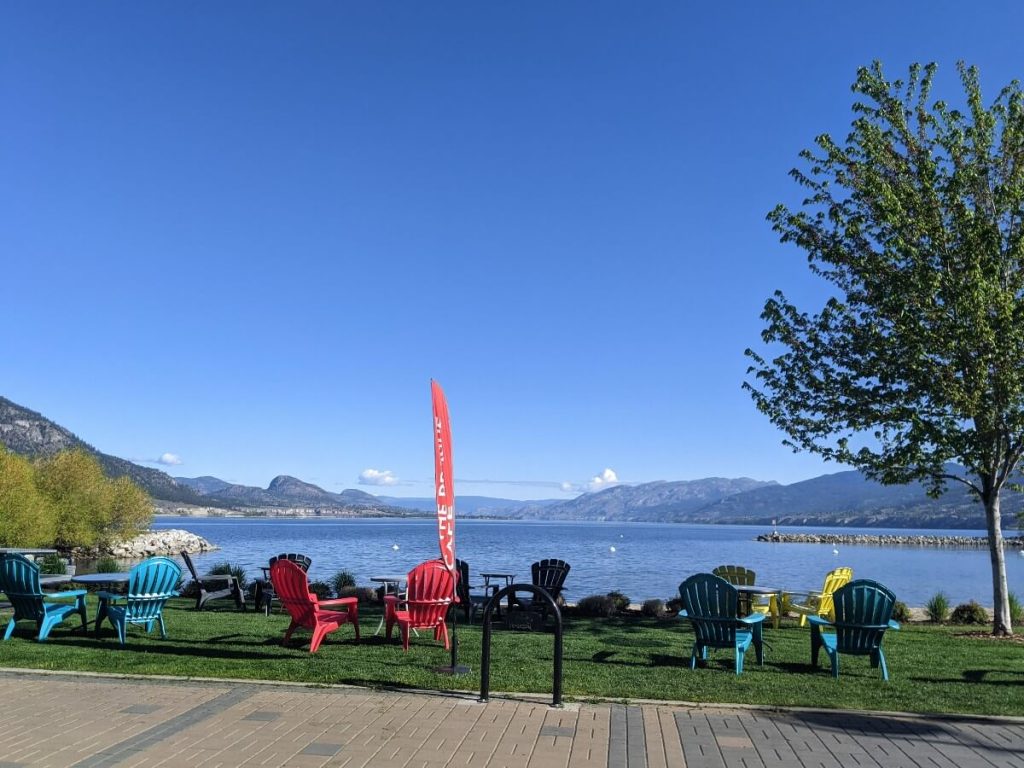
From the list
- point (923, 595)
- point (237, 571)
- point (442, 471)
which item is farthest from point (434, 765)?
point (923, 595)

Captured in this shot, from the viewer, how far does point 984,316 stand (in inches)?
464

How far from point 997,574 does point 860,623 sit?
6.50m

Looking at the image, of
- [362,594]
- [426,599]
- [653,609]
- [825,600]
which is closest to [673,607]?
[653,609]

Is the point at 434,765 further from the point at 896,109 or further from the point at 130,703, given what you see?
the point at 896,109

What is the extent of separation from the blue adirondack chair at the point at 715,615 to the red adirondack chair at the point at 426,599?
2.62m

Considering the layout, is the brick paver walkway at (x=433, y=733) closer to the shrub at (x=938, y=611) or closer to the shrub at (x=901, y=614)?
the shrub at (x=901, y=614)

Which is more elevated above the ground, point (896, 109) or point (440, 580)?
point (896, 109)

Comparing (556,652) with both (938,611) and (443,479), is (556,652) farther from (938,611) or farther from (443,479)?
(938,611)

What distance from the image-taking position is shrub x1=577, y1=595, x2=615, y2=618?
1490 centimetres

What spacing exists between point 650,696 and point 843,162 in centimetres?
1059

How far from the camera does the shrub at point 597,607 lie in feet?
48.9

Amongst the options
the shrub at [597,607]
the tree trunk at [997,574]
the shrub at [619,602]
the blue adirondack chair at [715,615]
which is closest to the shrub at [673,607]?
the shrub at [619,602]

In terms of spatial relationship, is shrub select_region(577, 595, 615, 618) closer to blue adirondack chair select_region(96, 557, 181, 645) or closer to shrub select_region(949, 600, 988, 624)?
shrub select_region(949, 600, 988, 624)

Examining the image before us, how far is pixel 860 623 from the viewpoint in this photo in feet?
27.1
